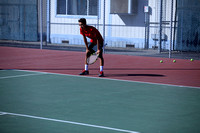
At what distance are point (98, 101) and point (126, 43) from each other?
14.3 metres

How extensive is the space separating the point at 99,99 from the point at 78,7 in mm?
16910

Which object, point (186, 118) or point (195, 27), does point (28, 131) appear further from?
point (195, 27)

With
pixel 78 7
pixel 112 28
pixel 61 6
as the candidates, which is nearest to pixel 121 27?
pixel 112 28

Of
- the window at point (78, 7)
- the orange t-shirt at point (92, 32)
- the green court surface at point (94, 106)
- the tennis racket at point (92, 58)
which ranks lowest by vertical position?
the green court surface at point (94, 106)

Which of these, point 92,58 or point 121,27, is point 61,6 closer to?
point 121,27

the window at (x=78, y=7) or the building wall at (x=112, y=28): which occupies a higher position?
the window at (x=78, y=7)

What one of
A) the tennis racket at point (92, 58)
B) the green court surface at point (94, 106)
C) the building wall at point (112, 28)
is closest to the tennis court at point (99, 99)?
the green court surface at point (94, 106)

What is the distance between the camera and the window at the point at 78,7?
23.9m

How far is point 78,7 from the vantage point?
24.6m

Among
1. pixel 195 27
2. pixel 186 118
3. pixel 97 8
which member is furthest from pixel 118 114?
pixel 97 8

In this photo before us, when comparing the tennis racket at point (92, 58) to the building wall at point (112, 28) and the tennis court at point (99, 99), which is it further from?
the building wall at point (112, 28)

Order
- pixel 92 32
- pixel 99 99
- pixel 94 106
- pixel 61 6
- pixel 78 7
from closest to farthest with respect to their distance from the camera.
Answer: pixel 94 106 < pixel 99 99 < pixel 92 32 < pixel 78 7 < pixel 61 6

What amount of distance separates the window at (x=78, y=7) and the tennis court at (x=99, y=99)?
399 inches

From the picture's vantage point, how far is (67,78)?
36.3 ft
